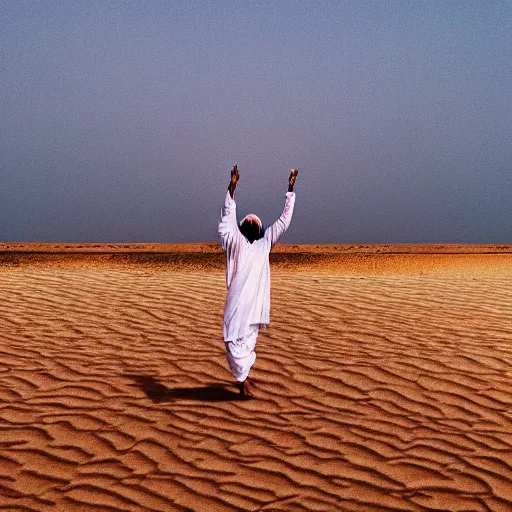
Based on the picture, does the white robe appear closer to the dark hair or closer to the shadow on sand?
the dark hair

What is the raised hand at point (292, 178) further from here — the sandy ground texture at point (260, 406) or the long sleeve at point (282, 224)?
the sandy ground texture at point (260, 406)

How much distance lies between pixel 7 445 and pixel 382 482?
117 inches

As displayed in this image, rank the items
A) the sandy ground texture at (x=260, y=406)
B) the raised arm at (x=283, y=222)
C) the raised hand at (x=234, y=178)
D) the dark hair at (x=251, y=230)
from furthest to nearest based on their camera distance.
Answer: the raised arm at (x=283, y=222), the dark hair at (x=251, y=230), the raised hand at (x=234, y=178), the sandy ground texture at (x=260, y=406)

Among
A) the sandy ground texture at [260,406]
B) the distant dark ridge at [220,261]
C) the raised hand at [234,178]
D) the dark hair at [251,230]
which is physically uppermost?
the raised hand at [234,178]

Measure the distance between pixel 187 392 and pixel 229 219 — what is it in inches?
75.8

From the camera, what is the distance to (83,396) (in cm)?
710

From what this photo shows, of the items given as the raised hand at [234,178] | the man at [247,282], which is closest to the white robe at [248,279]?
the man at [247,282]

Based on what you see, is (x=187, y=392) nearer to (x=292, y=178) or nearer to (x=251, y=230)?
(x=251, y=230)

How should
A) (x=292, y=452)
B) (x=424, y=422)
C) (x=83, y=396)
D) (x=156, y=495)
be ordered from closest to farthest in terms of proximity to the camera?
(x=156, y=495) → (x=292, y=452) → (x=424, y=422) → (x=83, y=396)

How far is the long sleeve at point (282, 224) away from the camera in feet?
22.6

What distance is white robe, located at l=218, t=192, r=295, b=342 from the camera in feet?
22.2

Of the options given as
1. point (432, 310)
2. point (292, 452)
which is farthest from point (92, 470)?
point (432, 310)

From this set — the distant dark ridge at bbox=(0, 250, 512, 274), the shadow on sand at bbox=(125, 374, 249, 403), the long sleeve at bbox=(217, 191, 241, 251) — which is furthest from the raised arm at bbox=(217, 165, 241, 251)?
the distant dark ridge at bbox=(0, 250, 512, 274)

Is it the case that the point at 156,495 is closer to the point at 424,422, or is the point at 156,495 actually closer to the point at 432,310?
the point at 424,422
